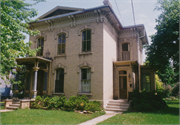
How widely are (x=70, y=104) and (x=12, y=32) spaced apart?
632 centimetres

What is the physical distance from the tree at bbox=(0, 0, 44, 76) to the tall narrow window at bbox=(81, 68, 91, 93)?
5.60 meters

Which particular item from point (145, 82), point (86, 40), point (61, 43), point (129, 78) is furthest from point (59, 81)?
point (145, 82)

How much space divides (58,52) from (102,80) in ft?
17.1

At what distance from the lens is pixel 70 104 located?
12008 millimetres

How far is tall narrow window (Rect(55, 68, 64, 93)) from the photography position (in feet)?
48.4

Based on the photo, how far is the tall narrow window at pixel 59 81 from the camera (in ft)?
48.4

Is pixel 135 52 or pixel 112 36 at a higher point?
pixel 112 36

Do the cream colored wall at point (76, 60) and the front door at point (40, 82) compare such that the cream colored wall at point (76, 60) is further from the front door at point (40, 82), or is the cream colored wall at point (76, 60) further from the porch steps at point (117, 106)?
the front door at point (40, 82)

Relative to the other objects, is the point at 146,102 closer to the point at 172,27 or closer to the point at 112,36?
the point at 172,27

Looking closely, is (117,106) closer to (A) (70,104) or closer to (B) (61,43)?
(A) (70,104)

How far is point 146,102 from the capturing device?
12133 mm

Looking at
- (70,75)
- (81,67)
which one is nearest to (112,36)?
(81,67)

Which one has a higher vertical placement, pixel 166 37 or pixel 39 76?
pixel 166 37

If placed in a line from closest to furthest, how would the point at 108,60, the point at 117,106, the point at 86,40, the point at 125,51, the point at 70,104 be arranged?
the point at 70,104
the point at 117,106
the point at 86,40
the point at 108,60
the point at 125,51
